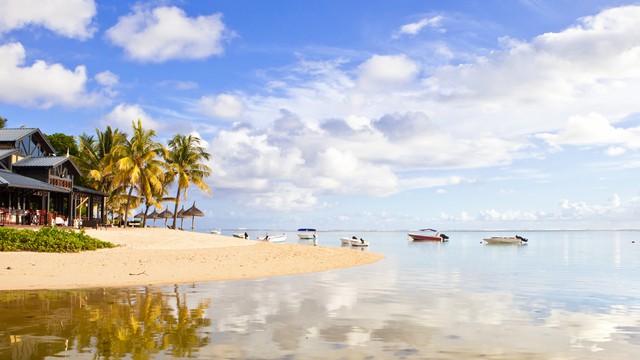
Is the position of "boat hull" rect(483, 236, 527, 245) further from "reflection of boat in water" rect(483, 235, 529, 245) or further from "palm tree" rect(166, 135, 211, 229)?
"palm tree" rect(166, 135, 211, 229)

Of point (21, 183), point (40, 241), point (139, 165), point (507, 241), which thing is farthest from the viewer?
point (507, 241)

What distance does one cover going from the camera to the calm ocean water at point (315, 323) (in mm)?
9453

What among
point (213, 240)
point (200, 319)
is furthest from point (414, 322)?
point (213, 240)

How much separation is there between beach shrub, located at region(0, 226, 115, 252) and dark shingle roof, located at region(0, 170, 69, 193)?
329 inches

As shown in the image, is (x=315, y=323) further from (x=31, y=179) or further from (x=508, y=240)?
(x=508, y=240)

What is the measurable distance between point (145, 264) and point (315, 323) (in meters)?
16.0

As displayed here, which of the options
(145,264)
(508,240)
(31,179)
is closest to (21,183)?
(31,179)

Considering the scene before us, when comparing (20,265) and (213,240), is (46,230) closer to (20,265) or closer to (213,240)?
(20,265)

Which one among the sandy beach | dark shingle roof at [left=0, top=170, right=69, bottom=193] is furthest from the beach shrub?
dark shingle roof at [left=0, top=170, right=69, bottom=193]

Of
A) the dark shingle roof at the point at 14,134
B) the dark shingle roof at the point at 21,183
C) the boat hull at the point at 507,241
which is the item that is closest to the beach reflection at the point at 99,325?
the dark shingle roof at the point at 21,183

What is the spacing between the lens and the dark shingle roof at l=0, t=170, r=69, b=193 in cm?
3535

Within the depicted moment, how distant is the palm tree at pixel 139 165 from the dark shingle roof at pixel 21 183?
A: 8540mm

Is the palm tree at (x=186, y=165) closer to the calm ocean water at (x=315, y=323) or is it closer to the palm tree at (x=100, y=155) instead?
the palm tree at (x=100, y=155)

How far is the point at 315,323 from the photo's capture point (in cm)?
1219
